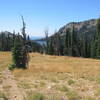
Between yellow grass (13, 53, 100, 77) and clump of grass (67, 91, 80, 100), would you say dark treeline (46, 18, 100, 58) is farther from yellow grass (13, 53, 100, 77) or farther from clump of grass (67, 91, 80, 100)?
clump of grass (67, 91, 80, 100)

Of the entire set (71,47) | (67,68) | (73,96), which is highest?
(71,47)

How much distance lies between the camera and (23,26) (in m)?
30.3

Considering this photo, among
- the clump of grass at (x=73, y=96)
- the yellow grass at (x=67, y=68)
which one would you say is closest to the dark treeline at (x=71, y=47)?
the yellow grass at (x=67, y=68)

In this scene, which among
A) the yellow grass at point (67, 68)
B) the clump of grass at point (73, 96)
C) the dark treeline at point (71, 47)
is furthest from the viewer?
the dark treeline at point (71, 47)

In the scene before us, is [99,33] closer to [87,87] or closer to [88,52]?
[88,52]

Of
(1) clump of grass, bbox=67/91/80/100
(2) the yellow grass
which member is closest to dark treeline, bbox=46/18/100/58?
(2) the yellow grass

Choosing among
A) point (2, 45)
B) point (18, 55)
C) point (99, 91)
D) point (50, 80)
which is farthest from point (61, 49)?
point (99, 91)

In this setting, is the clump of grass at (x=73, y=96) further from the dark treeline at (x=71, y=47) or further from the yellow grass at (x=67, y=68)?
the dark treeline at (x=71, y=47)

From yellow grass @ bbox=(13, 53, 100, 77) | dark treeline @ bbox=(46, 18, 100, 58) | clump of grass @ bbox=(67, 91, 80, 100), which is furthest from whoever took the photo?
dark treeline @ bbox=(46, 18, 100, 58)

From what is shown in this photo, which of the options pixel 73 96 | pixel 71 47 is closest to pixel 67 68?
pixel 73 96

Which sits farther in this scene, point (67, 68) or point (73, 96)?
point (67, 68)

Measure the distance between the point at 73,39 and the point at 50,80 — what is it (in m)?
60.5

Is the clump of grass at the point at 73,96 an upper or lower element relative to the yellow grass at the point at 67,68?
lower

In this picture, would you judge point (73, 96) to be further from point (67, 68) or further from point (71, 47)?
point (71, 47)
